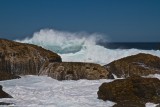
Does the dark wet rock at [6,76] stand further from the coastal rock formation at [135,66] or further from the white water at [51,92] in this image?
the coastal rock formation at [135,66]

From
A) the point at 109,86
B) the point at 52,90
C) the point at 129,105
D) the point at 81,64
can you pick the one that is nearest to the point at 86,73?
the point at 81,64

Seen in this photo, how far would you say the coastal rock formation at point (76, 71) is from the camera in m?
18.4

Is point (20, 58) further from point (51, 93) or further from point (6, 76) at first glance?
point (51, 93)

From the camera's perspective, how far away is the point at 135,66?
20016mm

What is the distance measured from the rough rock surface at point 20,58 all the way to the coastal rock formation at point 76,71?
46.6 inches

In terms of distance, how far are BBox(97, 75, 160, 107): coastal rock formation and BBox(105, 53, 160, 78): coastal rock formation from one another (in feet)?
18.5

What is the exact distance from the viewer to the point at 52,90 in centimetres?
1512

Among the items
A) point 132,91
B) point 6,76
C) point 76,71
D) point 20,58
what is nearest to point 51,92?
point 132,91

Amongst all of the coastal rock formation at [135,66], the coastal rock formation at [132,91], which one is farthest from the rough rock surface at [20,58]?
the coastal rock formation at [132,91]

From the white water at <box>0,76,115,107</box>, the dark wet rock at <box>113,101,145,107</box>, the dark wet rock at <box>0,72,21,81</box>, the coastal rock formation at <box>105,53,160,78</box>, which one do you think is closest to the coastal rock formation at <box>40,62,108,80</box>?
the white water at <box>0,76,115,107</box>

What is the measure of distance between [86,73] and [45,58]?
2669 mm

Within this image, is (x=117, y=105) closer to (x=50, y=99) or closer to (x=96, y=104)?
(x=96, y=104)

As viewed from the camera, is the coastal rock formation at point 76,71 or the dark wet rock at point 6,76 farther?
the coastal rock formation at point 76,71

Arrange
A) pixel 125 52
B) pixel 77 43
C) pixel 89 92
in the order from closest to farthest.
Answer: pixel 89 92 → pixel 125 52 → pixel 77 43
